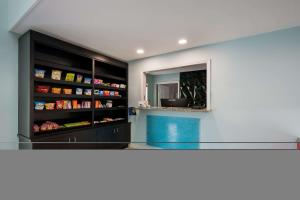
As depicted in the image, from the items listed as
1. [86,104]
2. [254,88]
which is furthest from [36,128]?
[254,88]

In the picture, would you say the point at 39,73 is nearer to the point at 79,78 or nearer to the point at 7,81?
the point at 7,81

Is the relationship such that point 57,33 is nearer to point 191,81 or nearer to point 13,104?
point 13,104

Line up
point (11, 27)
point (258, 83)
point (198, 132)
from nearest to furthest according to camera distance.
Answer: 1. point (11, 27)
2. point (258, 83)
3. point (198, 132)

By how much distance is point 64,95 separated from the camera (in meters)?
2.01

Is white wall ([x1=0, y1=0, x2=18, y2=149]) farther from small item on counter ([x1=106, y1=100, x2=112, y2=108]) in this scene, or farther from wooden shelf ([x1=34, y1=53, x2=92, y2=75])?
small item on counter ([x1=106, y1=100, x2=112, y2=108])

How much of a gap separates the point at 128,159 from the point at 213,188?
208 millimetres

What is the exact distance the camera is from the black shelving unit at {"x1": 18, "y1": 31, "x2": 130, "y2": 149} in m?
1.64

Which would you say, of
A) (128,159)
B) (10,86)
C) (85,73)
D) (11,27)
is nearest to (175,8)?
(128,159)

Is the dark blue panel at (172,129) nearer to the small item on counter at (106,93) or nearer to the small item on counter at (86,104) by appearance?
the small item on counter at (106,93)

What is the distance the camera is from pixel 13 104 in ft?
5.68

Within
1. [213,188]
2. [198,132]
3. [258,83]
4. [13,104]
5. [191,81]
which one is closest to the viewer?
[213,188]

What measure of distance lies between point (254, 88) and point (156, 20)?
58.9 inches

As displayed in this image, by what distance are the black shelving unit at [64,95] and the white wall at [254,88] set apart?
57.9 inches

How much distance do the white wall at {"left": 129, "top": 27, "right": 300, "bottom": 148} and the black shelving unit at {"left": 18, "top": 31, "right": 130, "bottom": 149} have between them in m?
1.47
